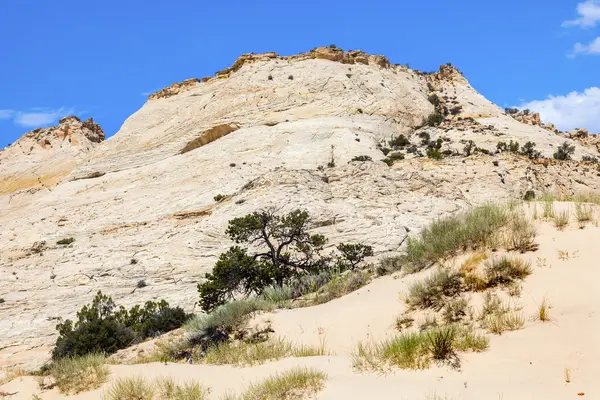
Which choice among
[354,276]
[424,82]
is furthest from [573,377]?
[424,82]

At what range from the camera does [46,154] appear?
48.2 meters

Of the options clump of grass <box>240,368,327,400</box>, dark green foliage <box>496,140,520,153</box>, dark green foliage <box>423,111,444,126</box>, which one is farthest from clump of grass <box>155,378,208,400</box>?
dark green foliage <box>423,111,444,126</box>

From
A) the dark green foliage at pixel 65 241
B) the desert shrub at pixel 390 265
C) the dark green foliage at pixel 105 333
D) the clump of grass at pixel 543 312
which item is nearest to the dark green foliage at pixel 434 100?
the dark green foliage at pixel 65 241

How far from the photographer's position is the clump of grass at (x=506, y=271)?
617 centimetres

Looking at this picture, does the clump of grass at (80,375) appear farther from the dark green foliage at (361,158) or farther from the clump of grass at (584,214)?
the dark green foliage at (361,158)

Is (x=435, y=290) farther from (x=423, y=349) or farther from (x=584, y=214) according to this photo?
(x=584, y=214)

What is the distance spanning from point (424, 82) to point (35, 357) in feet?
139

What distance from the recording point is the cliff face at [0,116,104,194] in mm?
44750

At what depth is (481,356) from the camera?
4832 millimetres

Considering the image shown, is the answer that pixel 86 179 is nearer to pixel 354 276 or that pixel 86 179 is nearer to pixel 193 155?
pixel 193 155

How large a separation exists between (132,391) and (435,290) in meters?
4.26

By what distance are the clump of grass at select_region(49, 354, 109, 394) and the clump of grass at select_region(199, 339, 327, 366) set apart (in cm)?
149

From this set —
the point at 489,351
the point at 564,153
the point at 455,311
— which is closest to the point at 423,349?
the point at 489,351

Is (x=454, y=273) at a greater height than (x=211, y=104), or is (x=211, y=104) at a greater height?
(x=211, y=104)
